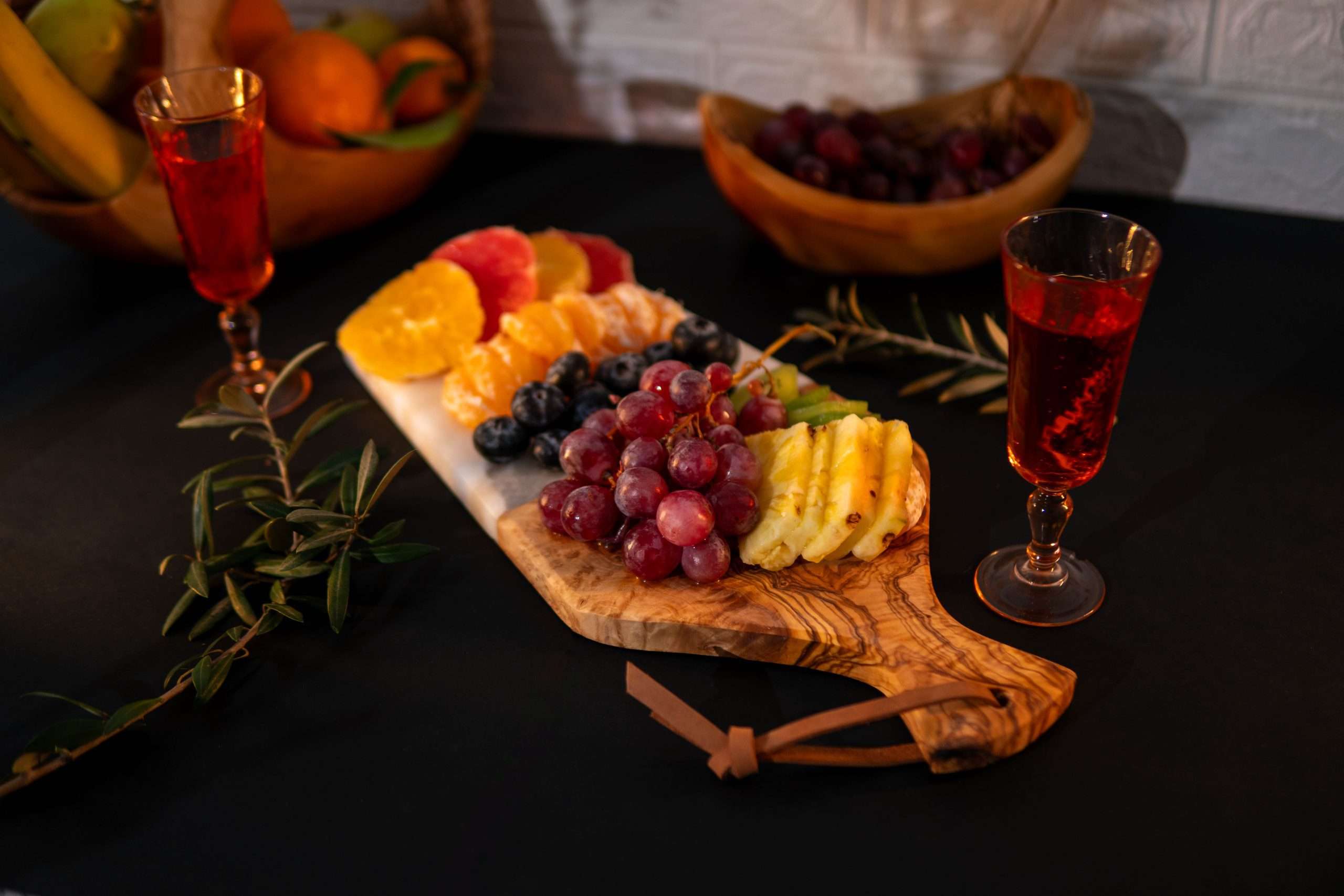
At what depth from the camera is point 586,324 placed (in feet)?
5.09

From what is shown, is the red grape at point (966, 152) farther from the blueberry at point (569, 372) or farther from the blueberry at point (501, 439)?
the blueberry at point (501, 439)

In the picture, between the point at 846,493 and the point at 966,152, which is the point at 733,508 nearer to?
the point at 846,493

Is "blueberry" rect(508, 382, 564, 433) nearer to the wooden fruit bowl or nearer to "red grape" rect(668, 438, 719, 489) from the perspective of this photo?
"red grape" rect(668, 438, 719, 489)

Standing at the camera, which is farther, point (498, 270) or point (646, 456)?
point (498, 270)

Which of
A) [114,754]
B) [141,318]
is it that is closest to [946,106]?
[141,318]

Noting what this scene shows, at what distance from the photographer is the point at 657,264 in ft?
6.46

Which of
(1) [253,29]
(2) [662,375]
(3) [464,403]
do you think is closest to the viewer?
(2) [662,375]

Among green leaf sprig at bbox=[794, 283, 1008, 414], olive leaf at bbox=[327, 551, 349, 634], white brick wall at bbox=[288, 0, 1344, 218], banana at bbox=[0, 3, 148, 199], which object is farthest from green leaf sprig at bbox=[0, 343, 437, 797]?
white brick wall at bbox=[288, 0, 1344, 218]

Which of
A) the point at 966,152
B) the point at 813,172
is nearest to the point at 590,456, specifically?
the point at 813,172

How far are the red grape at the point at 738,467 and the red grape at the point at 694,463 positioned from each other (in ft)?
0.03

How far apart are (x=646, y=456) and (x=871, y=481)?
0.24m

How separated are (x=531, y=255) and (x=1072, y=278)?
88cm

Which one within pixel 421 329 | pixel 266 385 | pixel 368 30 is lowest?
pixel 266 385

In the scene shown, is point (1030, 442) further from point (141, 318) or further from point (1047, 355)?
point (141, 318)
